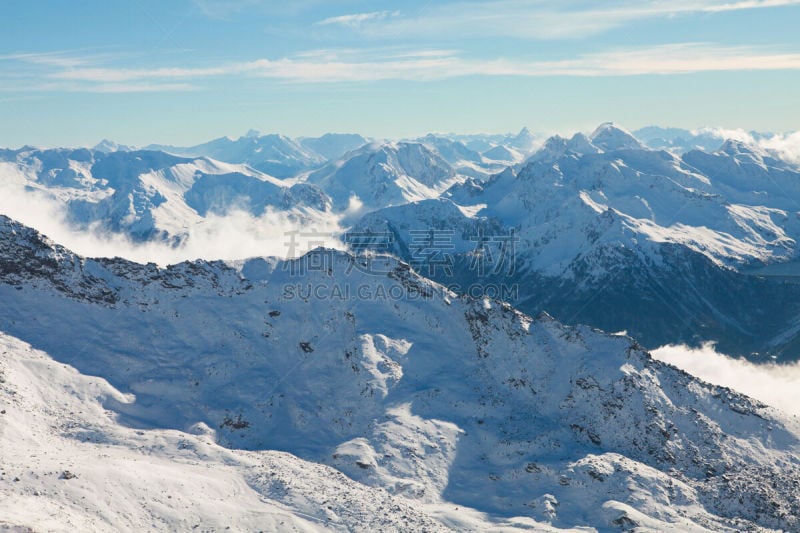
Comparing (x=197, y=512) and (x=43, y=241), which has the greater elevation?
(x=43, y=241)

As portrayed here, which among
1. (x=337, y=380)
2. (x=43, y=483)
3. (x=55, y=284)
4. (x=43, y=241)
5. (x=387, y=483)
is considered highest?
(x=43, y=241)

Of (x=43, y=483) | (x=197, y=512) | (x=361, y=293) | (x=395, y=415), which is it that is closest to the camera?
(x=43, y=483)

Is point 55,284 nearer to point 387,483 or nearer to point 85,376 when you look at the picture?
point 85,376

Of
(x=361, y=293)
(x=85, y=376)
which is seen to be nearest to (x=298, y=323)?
(x=361, y=293)

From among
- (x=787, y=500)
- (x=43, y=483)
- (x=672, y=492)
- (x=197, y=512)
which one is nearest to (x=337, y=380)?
(x=197, y=512)

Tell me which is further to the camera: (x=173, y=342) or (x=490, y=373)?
(x=490, y=373)

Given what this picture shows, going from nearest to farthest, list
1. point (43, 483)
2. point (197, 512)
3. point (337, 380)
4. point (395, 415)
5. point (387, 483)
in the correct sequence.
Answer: point (43, 483) < point (197, 512) < point (387, 483) < point (395, 415) < point (337, 380)

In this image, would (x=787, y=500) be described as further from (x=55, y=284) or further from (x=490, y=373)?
(x=55, y=284)
